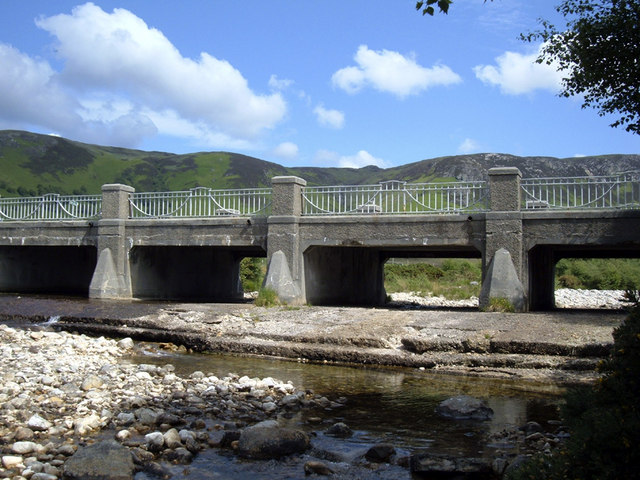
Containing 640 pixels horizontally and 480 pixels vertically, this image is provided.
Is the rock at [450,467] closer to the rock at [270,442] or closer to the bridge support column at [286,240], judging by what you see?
the rock at [270,442]

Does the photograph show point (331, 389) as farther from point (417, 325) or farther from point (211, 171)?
point (211, 171)

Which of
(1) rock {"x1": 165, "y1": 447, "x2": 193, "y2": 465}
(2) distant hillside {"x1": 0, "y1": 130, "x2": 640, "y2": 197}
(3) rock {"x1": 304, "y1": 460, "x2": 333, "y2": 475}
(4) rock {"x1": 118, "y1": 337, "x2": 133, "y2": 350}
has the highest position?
(2) distant hillside {"x1": 0, "y1": 130, "x2": 640, "y2": 197}

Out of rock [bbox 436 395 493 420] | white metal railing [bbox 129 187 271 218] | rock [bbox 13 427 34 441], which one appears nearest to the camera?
rock [bbox 13 427 34 441]

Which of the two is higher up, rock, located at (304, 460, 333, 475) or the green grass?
the green grass

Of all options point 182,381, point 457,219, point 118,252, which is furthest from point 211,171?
point 182,381

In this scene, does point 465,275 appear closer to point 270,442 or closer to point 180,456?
point 270,442

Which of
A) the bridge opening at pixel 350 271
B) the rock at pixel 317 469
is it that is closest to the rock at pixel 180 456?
the rock at pixel 317 469

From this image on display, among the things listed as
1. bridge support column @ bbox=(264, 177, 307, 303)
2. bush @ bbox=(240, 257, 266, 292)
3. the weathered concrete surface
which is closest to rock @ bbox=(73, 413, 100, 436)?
the weathered concrete surface

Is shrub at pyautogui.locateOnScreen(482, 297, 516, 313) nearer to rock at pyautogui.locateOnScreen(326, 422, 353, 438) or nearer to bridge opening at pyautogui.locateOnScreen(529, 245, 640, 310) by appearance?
bridge opening at pyautogui.locateOnScreen(529, 245, 640, 310)

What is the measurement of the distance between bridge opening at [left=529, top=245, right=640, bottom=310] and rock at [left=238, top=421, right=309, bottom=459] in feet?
39.7

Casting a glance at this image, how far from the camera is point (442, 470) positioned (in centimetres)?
605

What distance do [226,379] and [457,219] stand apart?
28.8ft

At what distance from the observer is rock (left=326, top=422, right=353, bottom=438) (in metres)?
7.50

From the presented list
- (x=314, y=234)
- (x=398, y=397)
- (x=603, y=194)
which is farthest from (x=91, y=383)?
(x=603, y=194)
